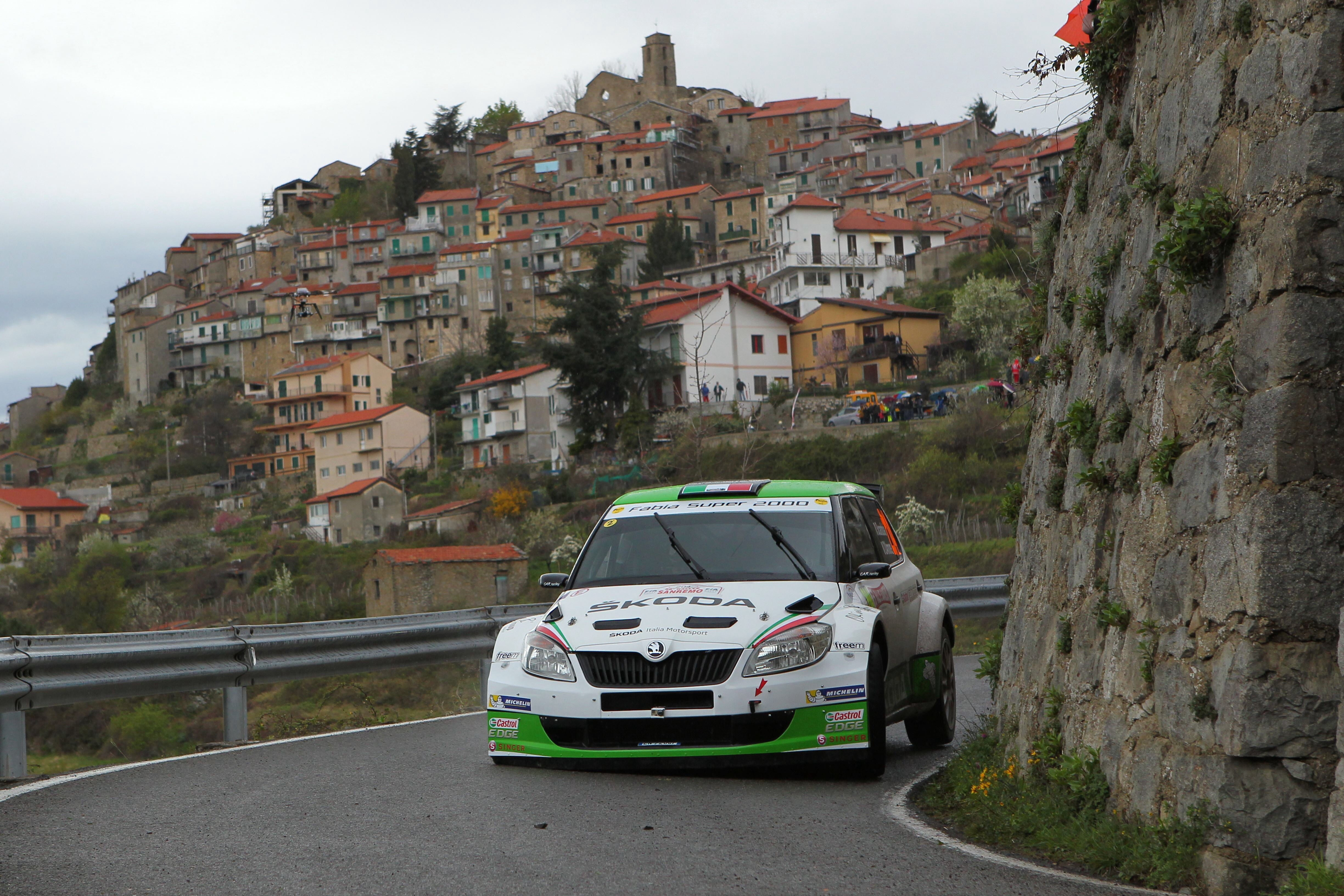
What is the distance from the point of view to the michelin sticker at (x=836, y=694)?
7.88m

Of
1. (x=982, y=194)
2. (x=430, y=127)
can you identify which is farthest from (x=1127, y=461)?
(x=430, y=127)

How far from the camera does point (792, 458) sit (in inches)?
2383

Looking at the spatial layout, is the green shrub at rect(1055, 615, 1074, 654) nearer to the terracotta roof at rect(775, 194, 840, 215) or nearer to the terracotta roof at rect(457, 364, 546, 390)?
the terracotta roof at rect(457, 364, 546, 390)

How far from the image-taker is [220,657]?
35.1 ft

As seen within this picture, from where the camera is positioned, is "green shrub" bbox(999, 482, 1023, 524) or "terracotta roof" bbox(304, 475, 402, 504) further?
"terracotta roof" bbox(304, 475, 402, 504)

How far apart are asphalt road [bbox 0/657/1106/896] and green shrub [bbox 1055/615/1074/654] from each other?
1206mm

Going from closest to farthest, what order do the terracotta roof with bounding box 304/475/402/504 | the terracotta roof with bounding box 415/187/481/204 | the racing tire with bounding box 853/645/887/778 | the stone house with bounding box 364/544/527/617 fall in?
the racing tire with bounding box 853/645/887/778
the stone house with bounding box 364/544/527/617
the terracotta roof with bounding box 304/475/402/504
the terracotta roof with bounding box 415/187/481/204

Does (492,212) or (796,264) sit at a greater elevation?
(492,212)

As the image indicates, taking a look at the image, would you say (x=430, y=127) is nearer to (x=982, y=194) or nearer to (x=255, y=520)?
(x=982, y=194)

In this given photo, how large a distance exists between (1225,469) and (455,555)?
5435cm

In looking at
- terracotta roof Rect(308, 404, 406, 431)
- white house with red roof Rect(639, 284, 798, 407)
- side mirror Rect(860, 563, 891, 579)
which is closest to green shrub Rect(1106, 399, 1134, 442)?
side mirror Rect(860, 563, 891, 579)

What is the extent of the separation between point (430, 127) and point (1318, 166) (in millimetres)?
171669

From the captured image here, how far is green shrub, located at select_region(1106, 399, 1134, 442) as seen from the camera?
656 centimetres

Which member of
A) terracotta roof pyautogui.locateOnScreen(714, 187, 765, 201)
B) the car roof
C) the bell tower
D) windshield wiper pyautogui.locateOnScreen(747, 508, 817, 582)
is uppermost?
the bell tower
